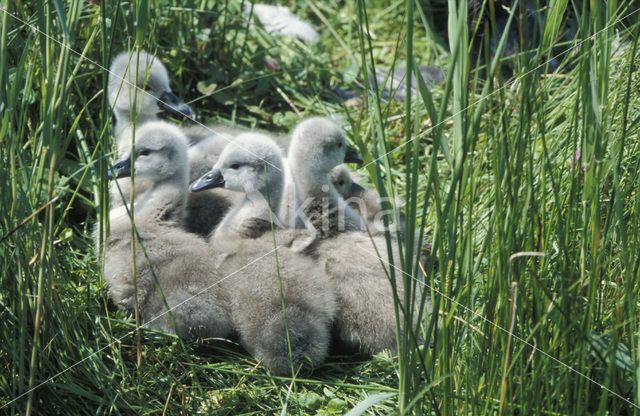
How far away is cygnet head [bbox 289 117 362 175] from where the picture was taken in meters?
2.47

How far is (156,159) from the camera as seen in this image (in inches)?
98.1

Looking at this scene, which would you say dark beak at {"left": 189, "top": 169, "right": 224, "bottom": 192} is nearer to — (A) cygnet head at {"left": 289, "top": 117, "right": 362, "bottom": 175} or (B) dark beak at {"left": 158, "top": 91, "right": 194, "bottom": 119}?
(A) cygnet head at {"left": 289, "top": 117, "right": 362, "bottom": 175}

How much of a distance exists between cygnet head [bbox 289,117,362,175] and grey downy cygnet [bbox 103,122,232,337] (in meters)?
0.43

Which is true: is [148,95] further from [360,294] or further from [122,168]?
[360,294]

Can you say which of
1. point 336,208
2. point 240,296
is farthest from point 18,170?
point 336,208

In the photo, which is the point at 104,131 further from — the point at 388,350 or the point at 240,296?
the point at 388,350

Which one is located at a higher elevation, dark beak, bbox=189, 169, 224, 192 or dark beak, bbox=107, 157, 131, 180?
dark beak, bbox=107, 157, 131, 180

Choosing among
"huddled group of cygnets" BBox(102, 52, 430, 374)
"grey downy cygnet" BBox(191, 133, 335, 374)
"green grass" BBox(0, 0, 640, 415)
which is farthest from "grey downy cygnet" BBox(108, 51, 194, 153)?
"grey downy cygnet" BBox(191, 133, 335, 374)

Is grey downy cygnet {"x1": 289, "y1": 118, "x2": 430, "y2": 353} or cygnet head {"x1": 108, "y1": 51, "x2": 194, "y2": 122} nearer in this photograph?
grey downy cygnet {"x1": 289, "y1": 118, "x2": 430, "y2": 353}

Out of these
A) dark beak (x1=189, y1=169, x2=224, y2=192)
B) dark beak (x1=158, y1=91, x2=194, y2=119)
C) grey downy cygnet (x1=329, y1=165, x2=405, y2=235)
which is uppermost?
dark beak (x1=158, y1=91, x2=194, y2=119)

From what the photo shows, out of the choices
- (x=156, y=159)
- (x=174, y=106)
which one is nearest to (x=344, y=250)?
(x=156, y=159)

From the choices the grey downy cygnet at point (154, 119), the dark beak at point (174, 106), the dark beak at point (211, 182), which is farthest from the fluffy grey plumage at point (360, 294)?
the dark beak at point (174, 106)

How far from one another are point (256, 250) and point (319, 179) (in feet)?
1.23

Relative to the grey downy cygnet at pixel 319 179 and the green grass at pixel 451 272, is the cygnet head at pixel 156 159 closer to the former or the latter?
the green grass at pixel 451 272
